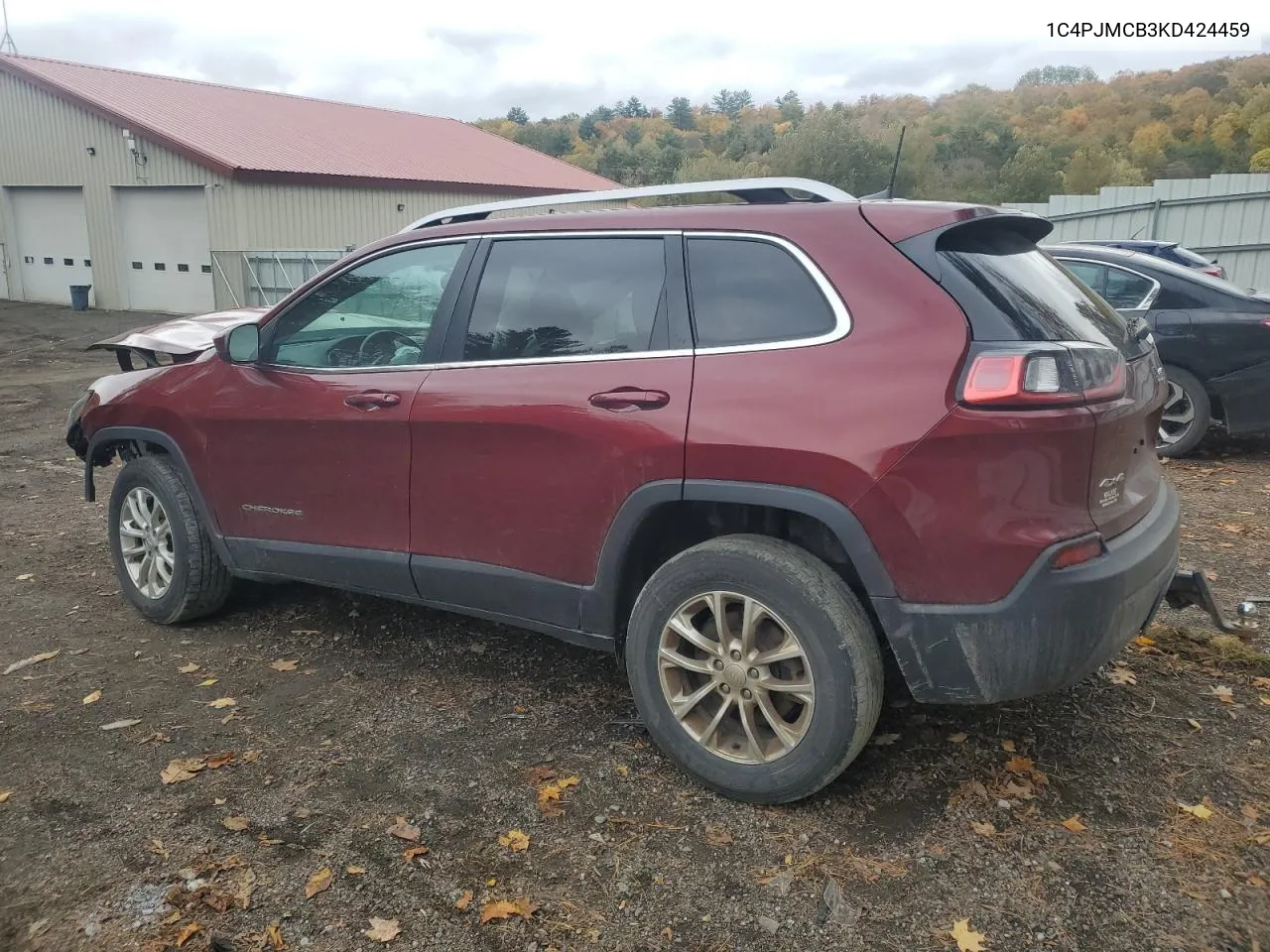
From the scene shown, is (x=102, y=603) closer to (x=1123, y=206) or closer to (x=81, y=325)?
(x=1123, y=206)

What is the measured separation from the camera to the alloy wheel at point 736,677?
10.2 feet

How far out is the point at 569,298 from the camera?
3596 millimetres

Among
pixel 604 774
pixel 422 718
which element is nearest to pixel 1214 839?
pixel 604 774

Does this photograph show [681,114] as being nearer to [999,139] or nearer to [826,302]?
[999,139]

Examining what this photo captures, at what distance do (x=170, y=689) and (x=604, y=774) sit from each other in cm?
192

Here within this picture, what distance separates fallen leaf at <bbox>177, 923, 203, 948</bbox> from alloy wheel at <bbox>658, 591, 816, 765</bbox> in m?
1.46

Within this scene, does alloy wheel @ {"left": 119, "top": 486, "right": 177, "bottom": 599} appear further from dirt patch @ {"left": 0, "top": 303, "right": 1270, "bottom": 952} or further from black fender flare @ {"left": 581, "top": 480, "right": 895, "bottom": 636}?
black fender flare @ {"left": 581, "top": 480, "right": 895, "bottom": 636}

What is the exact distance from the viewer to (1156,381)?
3473 mm

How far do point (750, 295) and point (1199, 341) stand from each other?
18.9 feet

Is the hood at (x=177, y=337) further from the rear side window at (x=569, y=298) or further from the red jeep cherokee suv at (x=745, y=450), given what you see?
the rear side window at (x=569, y=298)

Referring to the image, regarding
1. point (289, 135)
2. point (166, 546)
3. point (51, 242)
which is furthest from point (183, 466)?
point (51, 242)

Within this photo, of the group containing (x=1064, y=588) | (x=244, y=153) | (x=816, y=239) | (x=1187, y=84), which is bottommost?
(x=1064, y=588)

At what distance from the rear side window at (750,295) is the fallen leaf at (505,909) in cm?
170

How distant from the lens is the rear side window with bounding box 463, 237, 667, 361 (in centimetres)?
341
